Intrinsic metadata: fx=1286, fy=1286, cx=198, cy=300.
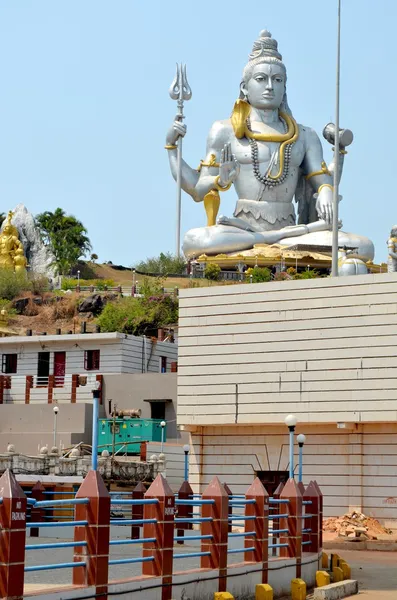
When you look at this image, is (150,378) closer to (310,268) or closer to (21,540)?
(310,268)

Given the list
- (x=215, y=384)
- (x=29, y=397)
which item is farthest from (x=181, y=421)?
(x=29, y=397)

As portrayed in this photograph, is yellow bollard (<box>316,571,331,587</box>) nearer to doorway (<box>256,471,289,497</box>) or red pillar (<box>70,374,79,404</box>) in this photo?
doorway (<box>256,471,289,497</box>)

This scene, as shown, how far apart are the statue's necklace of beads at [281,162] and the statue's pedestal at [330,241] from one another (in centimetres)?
304

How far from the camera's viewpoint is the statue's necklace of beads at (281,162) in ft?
210

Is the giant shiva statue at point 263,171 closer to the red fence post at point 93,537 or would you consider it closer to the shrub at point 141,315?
the shrub at point 141,315

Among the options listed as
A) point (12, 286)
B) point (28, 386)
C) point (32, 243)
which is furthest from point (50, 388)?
point (32, 243)

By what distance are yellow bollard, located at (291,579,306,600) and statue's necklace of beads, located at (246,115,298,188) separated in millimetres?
47396

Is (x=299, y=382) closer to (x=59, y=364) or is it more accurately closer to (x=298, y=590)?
(x=298, y=590)

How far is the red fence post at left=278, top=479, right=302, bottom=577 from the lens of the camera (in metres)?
18.6

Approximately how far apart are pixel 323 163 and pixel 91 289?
13.4 metres

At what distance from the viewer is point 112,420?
4072 centimetres

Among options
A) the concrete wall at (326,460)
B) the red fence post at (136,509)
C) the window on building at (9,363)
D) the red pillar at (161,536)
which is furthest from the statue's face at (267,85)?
the red pillar at (161,536)

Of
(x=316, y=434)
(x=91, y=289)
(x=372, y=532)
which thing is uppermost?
(x=91, y=289)

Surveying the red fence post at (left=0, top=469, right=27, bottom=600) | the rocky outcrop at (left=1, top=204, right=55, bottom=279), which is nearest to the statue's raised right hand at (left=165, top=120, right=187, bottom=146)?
the rocky outcrop at (left=1, top=204, right=55, bottom=279)
